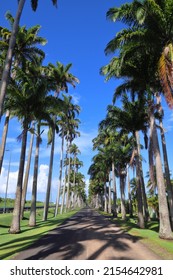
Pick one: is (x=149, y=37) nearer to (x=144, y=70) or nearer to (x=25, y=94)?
(x=144, y=70)

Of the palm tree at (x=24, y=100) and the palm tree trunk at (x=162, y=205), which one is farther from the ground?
the palm tree at (x=24, y=100)

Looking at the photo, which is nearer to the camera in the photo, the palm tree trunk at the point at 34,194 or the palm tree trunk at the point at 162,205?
the palm tree trunk at the point at 162,205

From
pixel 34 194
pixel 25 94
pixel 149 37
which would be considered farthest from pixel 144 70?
pixel 34 194

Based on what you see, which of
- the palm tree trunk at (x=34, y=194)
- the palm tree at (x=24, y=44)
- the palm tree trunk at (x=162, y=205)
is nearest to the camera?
the palm tree trunk at (x=162, y=205)

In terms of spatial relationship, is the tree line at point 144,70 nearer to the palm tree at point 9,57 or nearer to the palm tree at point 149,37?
the palm tree at point 149,37

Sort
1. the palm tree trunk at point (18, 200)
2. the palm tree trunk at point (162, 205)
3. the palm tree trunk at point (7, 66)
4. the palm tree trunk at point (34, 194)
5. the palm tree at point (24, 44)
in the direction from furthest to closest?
the palm tree at point (24, 44) < the palm tree trunk at point (34, 194) < the palm tree trunk at point (18, 200) < the palm tree trunk at point (162, 205) < the palm tree trunk at point (7, 66)

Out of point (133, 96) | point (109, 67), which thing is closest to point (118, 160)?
point (133, 96)

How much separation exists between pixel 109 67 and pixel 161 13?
206 inches

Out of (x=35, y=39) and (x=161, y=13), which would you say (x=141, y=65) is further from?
(x=35, y=39)

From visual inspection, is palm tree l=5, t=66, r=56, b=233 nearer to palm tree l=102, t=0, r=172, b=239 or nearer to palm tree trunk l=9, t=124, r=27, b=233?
palm tree trunk l=9, t=124, r=27, b=233

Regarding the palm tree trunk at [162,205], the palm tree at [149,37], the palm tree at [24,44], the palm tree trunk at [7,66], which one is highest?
the palm tree at [24,44]

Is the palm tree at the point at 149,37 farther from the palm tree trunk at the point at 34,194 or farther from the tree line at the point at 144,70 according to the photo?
the palm tree trunk at the point at 34,194

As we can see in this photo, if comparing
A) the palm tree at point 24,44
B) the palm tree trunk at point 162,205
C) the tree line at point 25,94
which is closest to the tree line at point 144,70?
the palm tree trunk at point 162,205

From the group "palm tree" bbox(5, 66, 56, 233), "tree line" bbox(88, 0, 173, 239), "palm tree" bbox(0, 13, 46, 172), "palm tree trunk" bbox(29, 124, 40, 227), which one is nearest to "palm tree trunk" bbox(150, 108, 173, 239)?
"tree line" bbox(88, 0, 173, 239)
